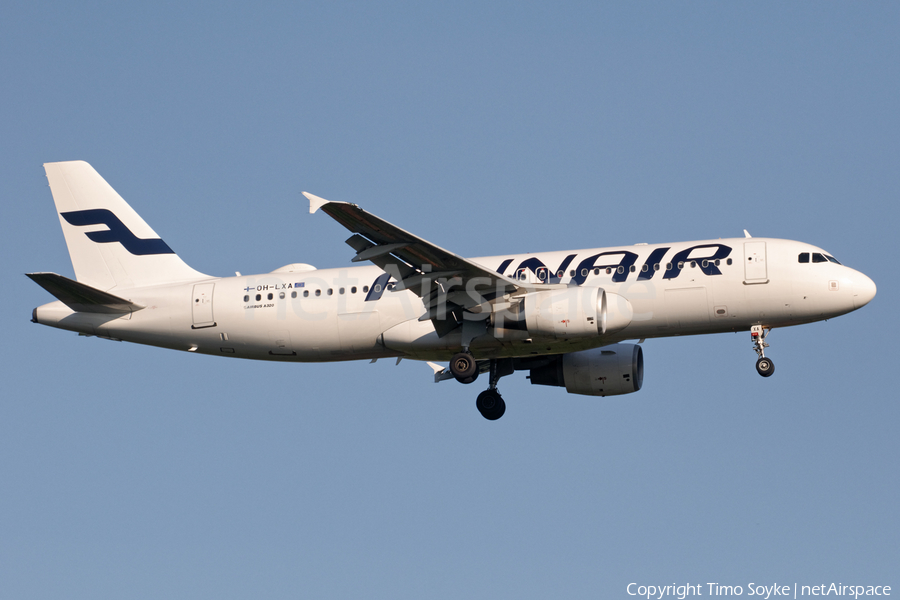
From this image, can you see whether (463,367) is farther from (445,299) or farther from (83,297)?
(83,297)

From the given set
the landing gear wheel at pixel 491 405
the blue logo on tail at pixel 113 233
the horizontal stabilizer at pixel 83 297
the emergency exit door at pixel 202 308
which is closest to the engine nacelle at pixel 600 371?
the landing gear wheel at pixel 491 405

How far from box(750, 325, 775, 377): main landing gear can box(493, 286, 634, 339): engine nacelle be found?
3.88 m

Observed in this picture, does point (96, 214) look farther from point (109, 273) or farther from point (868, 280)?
point (868, 280)

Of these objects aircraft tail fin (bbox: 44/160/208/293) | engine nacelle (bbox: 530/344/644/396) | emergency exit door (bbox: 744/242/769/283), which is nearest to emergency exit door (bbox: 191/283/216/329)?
aircraft tail fin (bbox: 44/160/208/293)

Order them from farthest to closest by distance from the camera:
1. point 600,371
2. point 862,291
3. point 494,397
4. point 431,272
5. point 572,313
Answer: point 600,371, point 494,397, point 431,272, point 862,291, point 572,313

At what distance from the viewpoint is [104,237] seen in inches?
1419

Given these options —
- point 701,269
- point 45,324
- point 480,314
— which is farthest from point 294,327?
point 701,269

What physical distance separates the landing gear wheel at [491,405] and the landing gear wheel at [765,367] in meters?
8.75

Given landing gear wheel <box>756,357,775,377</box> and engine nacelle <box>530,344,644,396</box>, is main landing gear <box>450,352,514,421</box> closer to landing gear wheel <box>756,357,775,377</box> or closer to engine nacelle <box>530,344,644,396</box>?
engine nacelle <box>530,344,644,396</box>

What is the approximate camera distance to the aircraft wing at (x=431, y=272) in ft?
91.1

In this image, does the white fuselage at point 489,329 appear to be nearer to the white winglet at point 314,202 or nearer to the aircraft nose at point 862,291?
the aircraft nose at point 862,291

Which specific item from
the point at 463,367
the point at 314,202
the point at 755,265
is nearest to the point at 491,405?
the point at 463,367

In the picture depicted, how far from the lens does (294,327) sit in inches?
1296

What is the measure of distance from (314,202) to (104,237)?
14017 millimetres
